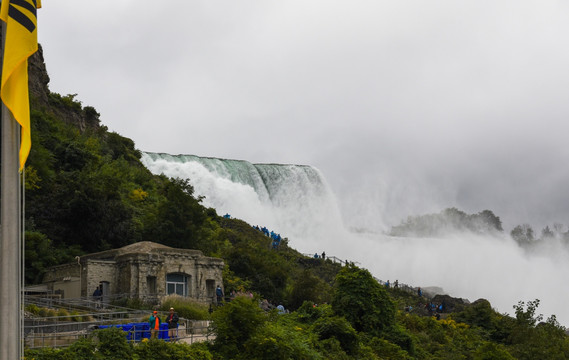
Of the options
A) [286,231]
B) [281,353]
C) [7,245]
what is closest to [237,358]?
[281,353]

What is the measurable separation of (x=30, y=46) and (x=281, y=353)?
15699 millimetres

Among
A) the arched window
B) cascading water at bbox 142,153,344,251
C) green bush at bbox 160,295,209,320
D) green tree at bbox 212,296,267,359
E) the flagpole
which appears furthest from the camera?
cascading water at bbox 142,153,344,251

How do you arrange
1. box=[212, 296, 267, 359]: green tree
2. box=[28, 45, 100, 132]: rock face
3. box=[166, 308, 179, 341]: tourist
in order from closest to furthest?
box=[212, 296, 267, 359]: green tree → box=[166, 308, 179, 341]: tourist → box=[28, 45, 100, 132]: rock face

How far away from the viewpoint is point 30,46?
305 inches

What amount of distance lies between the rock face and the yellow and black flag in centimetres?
5146

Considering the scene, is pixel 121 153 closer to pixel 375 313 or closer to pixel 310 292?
pixel 310 292

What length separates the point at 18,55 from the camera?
7.60 m

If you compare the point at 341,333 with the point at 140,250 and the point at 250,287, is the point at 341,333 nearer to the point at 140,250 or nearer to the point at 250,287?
the point at 140,250

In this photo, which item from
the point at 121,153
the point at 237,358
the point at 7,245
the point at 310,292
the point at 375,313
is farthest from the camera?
the point at 121,153

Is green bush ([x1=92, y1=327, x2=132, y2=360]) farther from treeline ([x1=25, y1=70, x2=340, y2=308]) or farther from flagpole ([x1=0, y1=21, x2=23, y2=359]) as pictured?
treeline ([x1=25, y1=70, x2=340, y2=308])

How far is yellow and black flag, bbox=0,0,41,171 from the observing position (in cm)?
753

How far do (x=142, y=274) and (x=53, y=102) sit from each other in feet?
126

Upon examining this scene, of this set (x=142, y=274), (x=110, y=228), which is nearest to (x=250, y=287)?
(x=110, y=228)

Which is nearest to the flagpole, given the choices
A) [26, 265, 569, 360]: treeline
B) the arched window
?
[26, 265, 569, 360]: treeline
